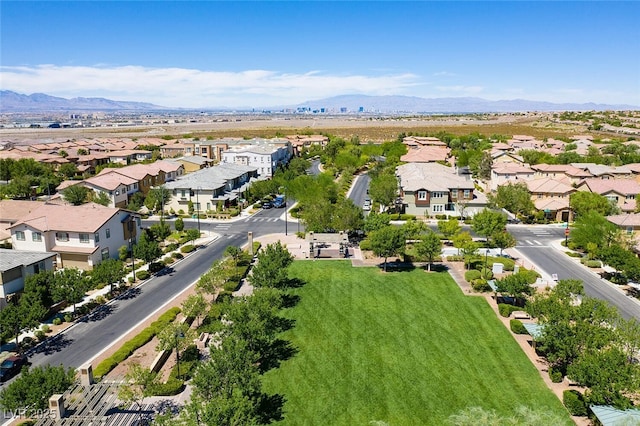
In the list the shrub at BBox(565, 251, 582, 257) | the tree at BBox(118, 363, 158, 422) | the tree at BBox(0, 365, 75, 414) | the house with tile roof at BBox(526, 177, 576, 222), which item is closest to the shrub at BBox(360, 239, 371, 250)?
the shrub at BBox(565, 251, 582, 257)

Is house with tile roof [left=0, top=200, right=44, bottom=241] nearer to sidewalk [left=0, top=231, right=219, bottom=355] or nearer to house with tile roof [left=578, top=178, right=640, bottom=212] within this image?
sidewalk [left=0, top=231, right=219, bottom=355]

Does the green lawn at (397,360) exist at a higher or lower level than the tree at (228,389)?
lower

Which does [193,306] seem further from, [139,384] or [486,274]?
[486,274]

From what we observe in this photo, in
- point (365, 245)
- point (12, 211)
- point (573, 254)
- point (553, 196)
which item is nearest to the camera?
point (573, 254)

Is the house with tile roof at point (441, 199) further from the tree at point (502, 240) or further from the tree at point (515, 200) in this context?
the tree at point (502, 240)

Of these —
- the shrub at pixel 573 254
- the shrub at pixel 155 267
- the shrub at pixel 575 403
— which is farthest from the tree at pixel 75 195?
the shrub at pixel 573 254

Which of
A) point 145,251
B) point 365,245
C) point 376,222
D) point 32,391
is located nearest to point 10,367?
point 32,391
